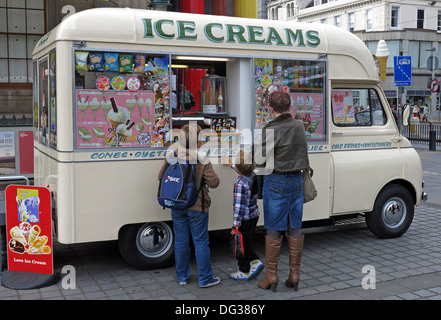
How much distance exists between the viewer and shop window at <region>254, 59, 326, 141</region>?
622 cm

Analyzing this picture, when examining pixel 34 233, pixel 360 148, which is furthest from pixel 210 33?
pixel 34 233

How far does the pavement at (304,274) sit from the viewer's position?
5109 mm

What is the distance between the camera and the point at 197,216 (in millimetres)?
5195

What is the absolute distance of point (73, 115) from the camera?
5297 mm

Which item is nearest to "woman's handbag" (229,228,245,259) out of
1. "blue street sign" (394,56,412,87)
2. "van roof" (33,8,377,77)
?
"van roof" (33,8,377,77)

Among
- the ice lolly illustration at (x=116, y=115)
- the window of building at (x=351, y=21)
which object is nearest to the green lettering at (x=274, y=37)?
the ice lolly illustration at (x=116, y=115)

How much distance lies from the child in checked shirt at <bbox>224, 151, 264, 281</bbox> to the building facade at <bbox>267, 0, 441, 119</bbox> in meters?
46.0

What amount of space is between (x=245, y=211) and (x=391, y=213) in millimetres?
2778

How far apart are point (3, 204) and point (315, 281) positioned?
139 inches

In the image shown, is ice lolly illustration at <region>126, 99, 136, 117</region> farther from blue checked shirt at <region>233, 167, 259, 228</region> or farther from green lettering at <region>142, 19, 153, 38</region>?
blue checked shirt at <region>233, 167, 259, 228</region>

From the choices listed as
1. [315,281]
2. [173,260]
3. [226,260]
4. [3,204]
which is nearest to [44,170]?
[3,204]

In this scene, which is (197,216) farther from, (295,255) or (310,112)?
(310,112)
